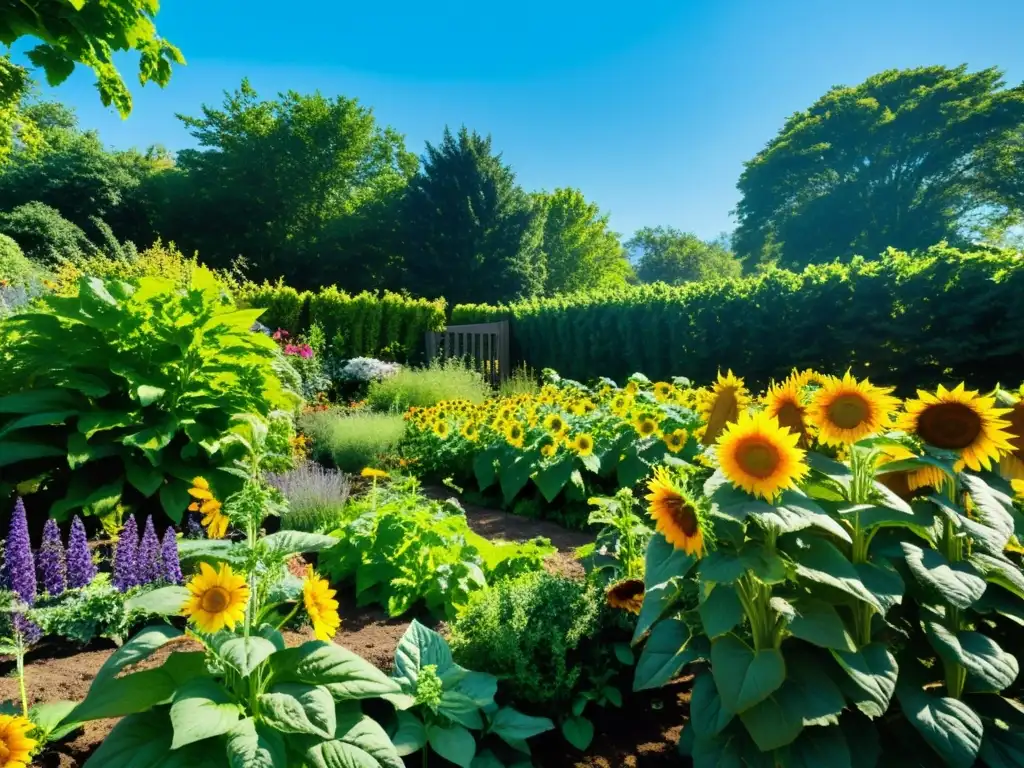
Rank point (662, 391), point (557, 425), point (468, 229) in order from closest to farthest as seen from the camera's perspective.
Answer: point (557, 425), point (662, 391), point (468, 229)

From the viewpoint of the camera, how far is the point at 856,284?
7.52m

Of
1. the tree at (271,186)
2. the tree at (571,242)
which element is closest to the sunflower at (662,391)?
the tree at (271,186)

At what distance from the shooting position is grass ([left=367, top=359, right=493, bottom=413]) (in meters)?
8.80

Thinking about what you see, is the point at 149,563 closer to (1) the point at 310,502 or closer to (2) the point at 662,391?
(1) the point at 310,502

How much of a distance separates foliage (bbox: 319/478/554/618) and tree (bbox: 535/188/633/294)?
3279 centimetres

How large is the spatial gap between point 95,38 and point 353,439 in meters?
3.75

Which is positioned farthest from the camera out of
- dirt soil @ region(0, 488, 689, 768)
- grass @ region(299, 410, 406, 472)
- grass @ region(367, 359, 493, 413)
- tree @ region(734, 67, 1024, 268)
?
tree @ region(734, 67, 1024, 268)

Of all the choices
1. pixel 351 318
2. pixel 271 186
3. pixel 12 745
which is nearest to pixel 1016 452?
pixel 12 745

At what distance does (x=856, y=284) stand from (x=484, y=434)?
5.02 m

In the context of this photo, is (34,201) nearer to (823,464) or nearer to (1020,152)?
(823,464)

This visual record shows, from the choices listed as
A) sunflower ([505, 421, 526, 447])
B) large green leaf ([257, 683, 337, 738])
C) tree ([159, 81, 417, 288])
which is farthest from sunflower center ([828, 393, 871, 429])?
tree ([159, 81, 417, 288])

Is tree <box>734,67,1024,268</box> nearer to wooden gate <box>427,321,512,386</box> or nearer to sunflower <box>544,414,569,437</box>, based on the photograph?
wooden gate <box>427,321,512,386</box>

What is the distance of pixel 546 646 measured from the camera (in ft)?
6.55

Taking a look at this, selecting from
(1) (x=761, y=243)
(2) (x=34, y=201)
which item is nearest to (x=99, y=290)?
(2) (x=34, y=201)
